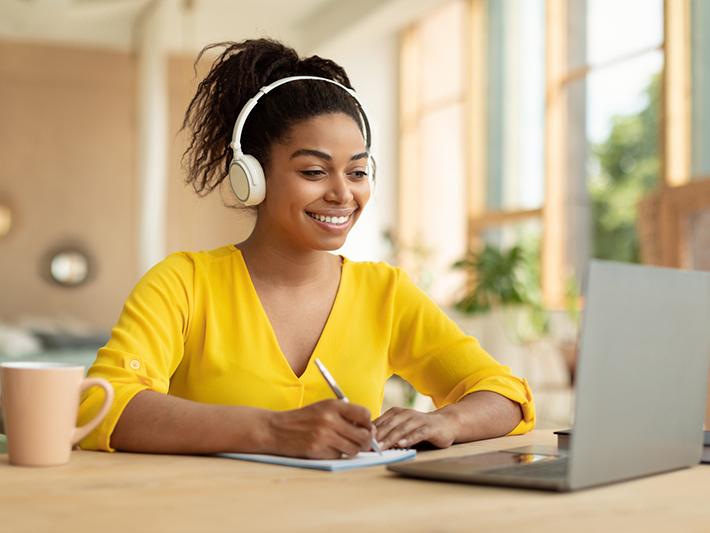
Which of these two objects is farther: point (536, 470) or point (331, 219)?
point (331, 219)

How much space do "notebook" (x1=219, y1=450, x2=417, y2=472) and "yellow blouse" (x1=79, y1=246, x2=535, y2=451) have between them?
283 mm

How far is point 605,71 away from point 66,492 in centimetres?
592

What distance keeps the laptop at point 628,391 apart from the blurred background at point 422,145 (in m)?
3.75

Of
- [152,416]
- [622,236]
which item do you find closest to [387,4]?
[622,236]

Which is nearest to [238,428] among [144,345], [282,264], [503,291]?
[144,345]

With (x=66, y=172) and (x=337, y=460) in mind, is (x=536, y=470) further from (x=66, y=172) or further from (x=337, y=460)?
→ (x=66, y=172)

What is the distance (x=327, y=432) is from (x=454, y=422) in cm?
26

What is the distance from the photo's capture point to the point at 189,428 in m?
1.19

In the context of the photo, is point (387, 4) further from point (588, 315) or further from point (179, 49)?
point (588, 315)

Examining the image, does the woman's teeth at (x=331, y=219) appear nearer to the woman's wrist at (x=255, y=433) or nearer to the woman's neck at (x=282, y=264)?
the woman's neck at (x=282, y=264)

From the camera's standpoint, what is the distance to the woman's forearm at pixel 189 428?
1.17 meters

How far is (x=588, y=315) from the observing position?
0.87m

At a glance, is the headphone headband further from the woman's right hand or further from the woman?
the woman's right hand

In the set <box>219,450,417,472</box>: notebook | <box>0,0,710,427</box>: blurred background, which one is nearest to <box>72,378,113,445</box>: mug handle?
<box>219,450,417,472</box>: notebook
